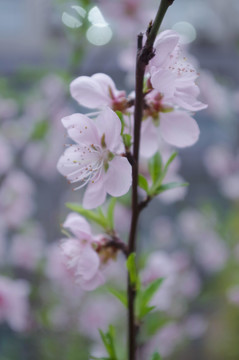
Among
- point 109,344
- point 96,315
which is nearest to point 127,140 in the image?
point 109,344

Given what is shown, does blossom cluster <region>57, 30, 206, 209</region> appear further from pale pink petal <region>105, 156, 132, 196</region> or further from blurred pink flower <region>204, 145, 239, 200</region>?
blurred pink flower <region>204, 145, 239, 200</region>

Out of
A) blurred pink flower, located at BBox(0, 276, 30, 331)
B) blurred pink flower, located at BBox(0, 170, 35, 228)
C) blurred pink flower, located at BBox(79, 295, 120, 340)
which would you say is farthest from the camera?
blurred pink flower, located at BBox(79, 295, 120, 340)

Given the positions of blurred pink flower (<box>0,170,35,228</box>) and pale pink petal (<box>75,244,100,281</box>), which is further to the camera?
blurred pink flower (<box>0,170,35,228</box>)

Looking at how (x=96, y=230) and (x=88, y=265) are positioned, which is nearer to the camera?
(x=88, y=265)

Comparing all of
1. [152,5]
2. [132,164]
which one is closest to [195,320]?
[152,5]

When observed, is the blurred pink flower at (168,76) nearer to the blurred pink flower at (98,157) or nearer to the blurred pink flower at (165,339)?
the blurred pink flower at (98,157)

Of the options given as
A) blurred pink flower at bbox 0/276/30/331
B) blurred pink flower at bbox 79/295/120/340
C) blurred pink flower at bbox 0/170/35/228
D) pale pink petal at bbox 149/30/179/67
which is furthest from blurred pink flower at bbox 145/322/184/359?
pale pink petal at bbox 149/30/179/67

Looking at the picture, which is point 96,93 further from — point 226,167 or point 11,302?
point 226,167

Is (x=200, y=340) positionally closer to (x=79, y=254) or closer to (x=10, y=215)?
(x=10, y=215)
